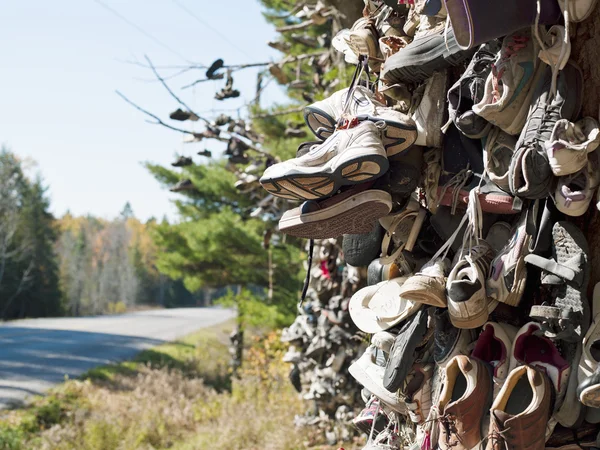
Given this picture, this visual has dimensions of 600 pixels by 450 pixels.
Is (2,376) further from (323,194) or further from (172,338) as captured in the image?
(323,194)

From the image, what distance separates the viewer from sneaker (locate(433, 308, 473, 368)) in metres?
1.50

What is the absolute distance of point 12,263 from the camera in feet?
90.3

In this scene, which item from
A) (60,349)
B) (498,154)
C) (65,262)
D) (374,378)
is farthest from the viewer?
(65,262)

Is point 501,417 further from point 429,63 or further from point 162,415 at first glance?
point 162,415

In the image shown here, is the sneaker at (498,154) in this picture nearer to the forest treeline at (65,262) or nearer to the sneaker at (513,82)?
the sneaker at (513,82)

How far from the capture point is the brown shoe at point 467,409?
1347 millimetres

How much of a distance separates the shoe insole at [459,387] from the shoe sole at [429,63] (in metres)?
0.67

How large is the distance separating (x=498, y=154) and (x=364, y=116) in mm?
297

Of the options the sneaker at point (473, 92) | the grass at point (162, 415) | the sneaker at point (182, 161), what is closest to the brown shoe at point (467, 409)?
the sneaker at point (473, 92)

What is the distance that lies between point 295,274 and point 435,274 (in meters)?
8.57

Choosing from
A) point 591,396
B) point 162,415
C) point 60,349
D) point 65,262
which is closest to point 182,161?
point 162,415

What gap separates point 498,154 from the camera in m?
1.44

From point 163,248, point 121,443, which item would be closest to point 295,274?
point 163,248

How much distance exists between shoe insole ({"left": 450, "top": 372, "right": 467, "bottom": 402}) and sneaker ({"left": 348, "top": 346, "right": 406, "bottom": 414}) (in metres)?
0.23
